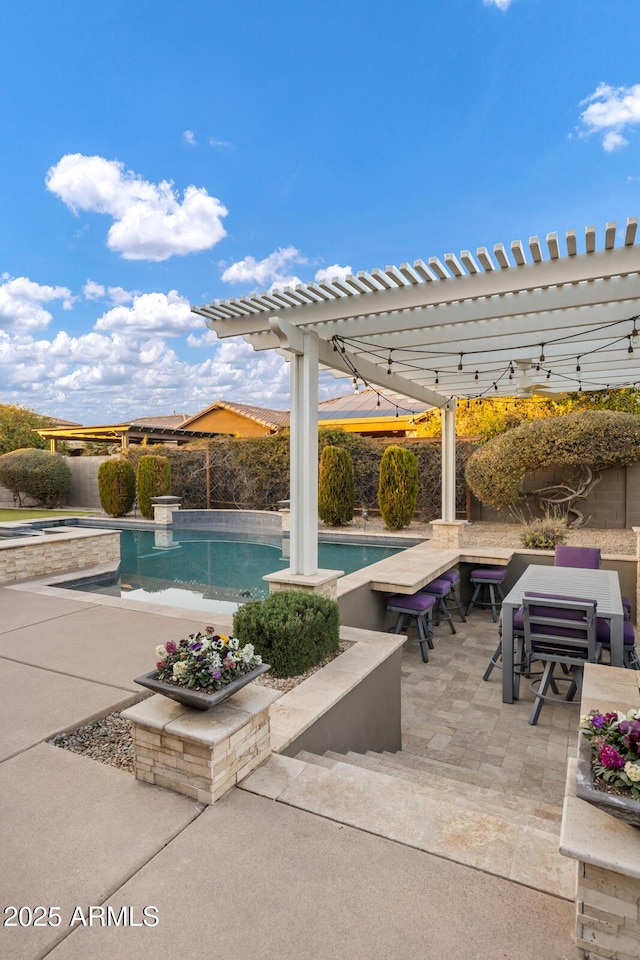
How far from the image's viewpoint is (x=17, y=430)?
23.7 m

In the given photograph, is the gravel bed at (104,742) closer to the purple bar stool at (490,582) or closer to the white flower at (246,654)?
the white flower at (246,654)

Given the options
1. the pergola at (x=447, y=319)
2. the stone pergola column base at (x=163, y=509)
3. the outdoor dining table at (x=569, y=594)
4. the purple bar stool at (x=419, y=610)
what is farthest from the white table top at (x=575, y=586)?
the stone pergola column base at (x=163, y=509)

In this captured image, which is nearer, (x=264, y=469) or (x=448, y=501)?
(x=448, y=501)

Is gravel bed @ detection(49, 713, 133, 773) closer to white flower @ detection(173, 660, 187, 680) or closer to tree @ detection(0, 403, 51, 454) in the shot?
white flower @ detection(173, 660, 187, 680)

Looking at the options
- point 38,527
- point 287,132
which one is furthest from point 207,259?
point 38,527

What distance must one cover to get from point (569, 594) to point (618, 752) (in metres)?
3.37

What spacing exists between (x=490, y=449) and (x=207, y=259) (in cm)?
1094

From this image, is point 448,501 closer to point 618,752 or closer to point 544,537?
point 544,537

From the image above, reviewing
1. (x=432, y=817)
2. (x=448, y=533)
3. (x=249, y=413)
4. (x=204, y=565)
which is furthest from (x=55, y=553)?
(x=249, y=413)

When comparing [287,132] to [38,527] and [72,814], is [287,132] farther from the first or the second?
[72,814]

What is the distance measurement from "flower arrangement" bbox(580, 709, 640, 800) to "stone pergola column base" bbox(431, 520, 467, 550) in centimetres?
674

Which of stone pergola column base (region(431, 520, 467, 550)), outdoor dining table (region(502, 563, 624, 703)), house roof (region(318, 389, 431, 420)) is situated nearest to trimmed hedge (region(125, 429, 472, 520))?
house roof (region(318, 389, 431, 420))

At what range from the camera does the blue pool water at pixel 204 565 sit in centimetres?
736

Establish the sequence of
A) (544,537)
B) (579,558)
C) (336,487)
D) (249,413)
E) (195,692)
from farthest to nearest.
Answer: (249,413) < (336,487) < (544,537) < (579,558) < (195,692)
